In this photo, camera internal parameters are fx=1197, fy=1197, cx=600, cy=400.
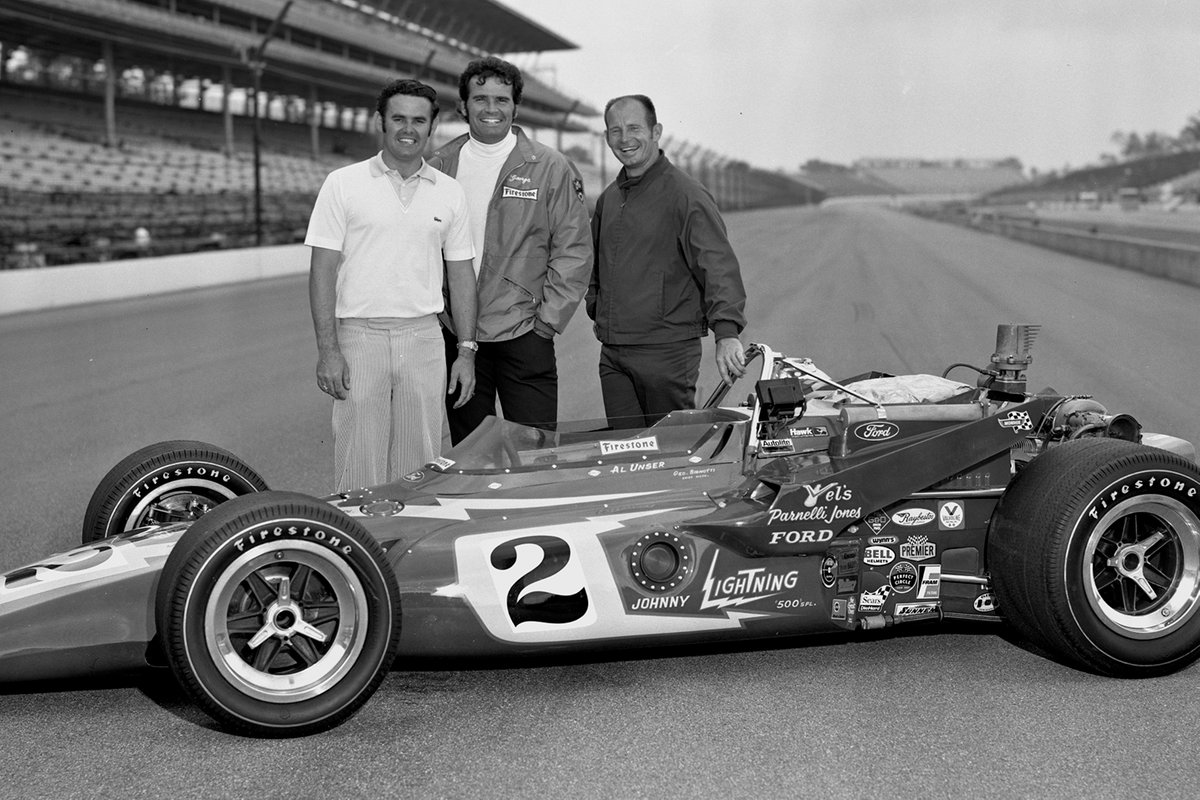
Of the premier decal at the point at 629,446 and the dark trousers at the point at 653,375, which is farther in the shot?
the dark trousers at the point at 653,375

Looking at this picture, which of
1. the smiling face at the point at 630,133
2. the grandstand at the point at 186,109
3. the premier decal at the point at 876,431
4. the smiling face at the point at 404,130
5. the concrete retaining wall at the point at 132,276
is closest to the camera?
the premier decal at the point at 876,431

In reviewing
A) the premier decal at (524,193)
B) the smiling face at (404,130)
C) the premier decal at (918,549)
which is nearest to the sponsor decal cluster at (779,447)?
the premier decal at (918,549)

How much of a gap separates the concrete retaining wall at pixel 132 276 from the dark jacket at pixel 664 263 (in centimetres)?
1655

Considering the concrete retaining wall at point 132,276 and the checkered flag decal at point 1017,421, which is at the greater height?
the checkered flag decal at point 1017,421

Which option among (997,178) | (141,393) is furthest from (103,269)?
(997,178)

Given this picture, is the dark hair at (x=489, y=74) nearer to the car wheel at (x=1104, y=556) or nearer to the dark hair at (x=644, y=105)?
the dark hair at (x=644, y=105)

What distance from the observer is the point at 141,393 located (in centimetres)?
1091

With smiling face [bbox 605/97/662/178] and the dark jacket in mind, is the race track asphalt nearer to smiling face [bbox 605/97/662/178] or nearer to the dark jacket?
the dark jacket

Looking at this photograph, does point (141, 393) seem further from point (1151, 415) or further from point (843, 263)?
point (843, 263)

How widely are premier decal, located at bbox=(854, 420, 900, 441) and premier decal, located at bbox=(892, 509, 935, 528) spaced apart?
265 millimetres

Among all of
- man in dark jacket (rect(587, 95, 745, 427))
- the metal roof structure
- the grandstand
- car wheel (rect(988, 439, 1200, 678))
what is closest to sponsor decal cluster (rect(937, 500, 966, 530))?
car wheel (rect(988, 439, 1200, 678))

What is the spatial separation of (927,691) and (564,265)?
7.55ft

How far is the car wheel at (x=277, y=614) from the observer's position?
10.5 ft

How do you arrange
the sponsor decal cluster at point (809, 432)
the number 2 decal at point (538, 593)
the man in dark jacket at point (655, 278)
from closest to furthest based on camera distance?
the number 2 decal at point (538, 593) → the sponsor decal cluster at point (809, 432) → the man in dark jacket at point (655, 278)
